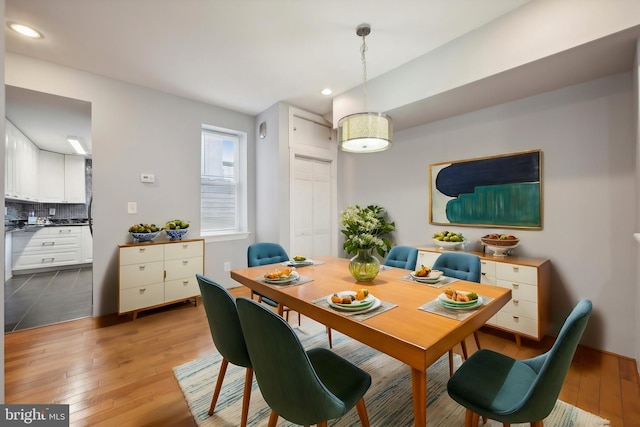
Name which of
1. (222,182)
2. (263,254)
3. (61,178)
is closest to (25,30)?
(222,182)

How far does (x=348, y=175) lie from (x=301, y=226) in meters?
1.18

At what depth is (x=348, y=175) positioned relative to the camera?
173 inches

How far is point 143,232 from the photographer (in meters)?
3.06

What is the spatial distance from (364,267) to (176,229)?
2550 mm

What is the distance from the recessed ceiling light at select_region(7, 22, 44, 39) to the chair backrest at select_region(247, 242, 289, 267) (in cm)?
255

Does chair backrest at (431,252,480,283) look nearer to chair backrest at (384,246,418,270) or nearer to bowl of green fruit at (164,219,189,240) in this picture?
chair backrest at (384,246,418,270)

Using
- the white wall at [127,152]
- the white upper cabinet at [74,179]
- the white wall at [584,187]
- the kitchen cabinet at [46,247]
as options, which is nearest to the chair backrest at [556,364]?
the white wall at [584,187]

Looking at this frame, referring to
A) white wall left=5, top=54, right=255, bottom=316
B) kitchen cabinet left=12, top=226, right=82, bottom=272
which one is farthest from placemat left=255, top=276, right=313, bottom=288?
kitchen cabinet left=12, top=226, right=82, bottom=272

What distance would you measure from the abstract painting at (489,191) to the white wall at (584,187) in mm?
83

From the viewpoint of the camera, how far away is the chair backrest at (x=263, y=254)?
258 centimetres

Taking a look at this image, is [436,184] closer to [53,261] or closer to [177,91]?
[177,91]

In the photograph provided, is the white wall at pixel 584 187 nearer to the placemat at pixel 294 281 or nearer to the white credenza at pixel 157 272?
the placemat at pixel 294 281

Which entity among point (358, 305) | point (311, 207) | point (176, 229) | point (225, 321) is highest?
point (311, 207)

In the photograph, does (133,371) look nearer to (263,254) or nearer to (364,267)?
(263,254)
